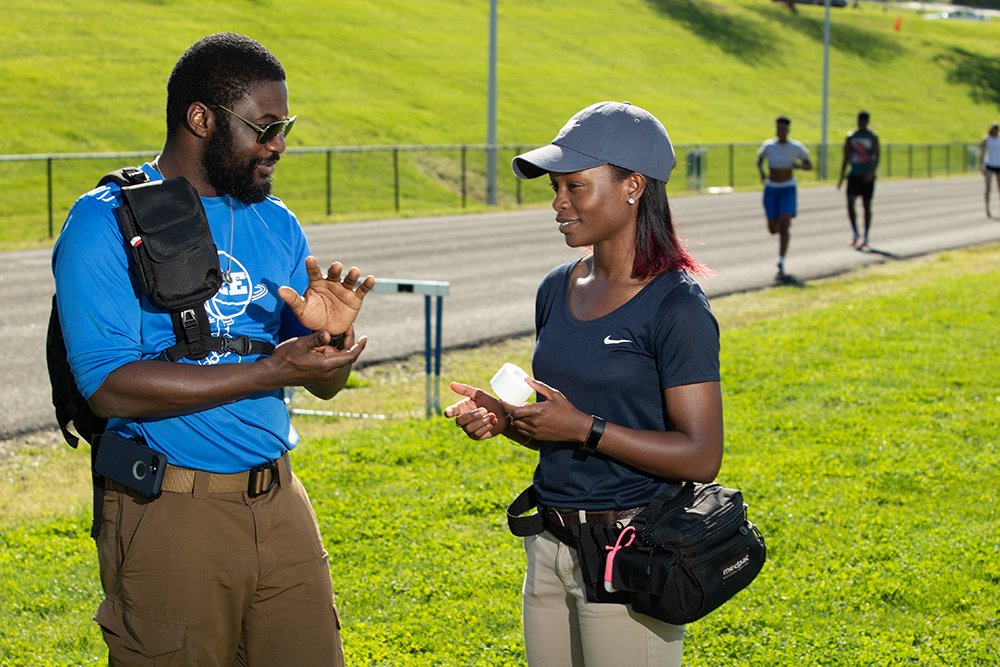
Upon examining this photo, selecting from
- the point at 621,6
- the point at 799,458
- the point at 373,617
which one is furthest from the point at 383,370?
the point at 621,6

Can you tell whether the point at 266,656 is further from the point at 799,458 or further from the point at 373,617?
the point at 799,458

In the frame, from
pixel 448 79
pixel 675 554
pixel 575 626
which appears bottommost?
pixel 575 626

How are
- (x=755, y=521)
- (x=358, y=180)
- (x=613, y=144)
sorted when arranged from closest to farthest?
(x=613, y=144)
(x=755, y=521)
(x=358, y=180)

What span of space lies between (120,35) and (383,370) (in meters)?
39.7

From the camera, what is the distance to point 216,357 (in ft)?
9.01

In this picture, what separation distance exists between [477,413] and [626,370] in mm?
437

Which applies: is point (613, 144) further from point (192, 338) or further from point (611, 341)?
point (192, 338)

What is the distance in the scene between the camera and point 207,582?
2721 mm

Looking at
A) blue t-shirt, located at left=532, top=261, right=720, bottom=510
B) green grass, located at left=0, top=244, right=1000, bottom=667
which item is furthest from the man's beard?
green grass, located at left=0, top=244, right=1000, bottom=667

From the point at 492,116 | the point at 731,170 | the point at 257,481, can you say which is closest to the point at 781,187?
the point at 257,481

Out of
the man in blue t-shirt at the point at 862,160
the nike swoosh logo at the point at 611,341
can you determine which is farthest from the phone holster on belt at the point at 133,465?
the man in blue t-shirt at the point at 862,160

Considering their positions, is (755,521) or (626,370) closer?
(626,370)

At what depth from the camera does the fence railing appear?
23.4 metres

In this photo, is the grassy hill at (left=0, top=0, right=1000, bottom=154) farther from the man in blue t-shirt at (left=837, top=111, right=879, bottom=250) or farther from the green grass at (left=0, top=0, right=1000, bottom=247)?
the man in blue t-shirt at (left=837, top=111, right=879, bottom=250)
